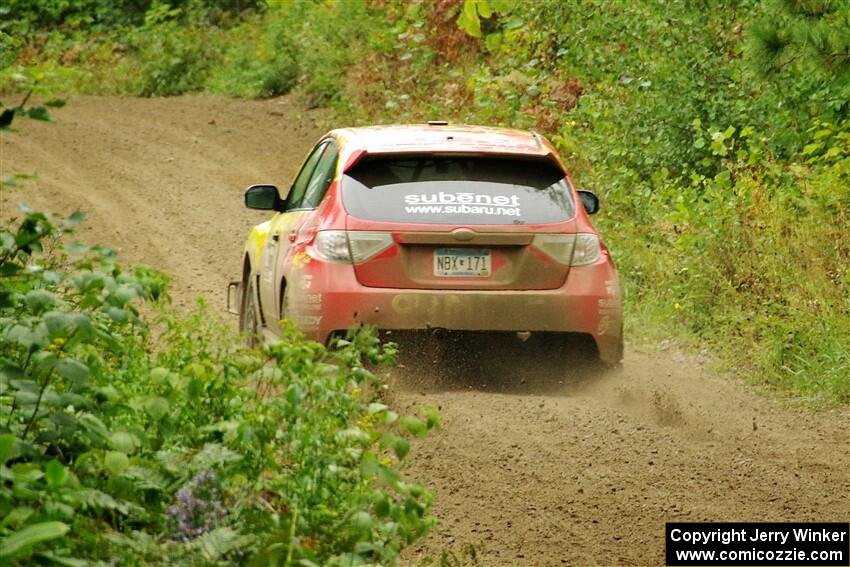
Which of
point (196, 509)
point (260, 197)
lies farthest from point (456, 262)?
point (196, 509)

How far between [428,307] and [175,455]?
13.2ft

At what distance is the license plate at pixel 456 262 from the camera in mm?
9039

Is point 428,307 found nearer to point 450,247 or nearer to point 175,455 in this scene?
point 450,247

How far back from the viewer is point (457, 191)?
30.2ft

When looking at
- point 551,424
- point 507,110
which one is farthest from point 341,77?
point 551,424

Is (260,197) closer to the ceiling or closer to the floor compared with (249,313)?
closer to the ceiling

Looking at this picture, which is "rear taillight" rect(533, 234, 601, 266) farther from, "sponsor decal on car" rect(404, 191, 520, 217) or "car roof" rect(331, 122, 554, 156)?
"car roof" rect(331, 122, 554, 156)

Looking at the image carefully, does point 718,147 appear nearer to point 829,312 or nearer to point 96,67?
point 829,312

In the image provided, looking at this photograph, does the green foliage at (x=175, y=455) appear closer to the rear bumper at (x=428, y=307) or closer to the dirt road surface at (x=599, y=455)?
the dirt road surface at (x=599, y=455)

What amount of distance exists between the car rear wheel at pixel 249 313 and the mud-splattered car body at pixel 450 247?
1348mm

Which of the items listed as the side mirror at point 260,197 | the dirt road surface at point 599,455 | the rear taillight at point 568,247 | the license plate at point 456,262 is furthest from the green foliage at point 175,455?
the side mirror at point 260,197

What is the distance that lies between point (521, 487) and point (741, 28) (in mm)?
9633

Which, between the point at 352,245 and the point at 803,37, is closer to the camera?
the point at 352,245

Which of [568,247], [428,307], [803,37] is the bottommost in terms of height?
[428,307]
